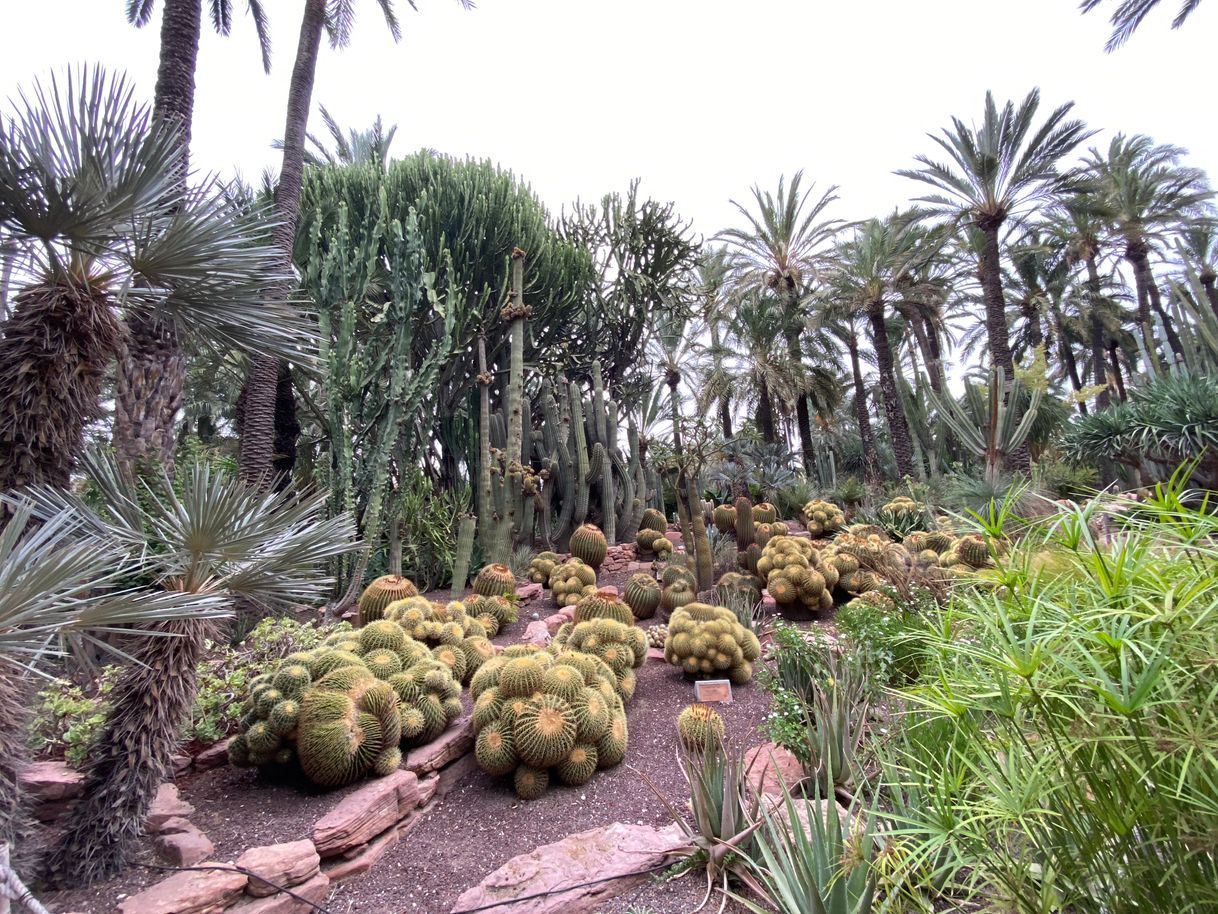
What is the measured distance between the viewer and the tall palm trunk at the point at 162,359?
570cm

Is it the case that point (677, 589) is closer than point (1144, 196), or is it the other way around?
point (677, 589)

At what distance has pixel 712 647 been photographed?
5355 mm

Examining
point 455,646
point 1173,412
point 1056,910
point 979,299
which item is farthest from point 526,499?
point 979,299

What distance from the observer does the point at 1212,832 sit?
1.41 meters

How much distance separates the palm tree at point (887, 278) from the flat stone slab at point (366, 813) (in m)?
15.8

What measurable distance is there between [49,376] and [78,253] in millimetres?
600

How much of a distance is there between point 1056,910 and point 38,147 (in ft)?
15.0

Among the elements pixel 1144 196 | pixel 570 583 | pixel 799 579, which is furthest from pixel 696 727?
pixel 1144 196

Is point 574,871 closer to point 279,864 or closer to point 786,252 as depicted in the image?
point 279,864

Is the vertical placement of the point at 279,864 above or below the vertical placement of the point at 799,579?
below

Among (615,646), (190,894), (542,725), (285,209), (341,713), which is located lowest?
(190,894)

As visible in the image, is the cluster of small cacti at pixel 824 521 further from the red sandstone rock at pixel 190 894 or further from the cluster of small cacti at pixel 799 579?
the red sandstone rock at pixel 190 894

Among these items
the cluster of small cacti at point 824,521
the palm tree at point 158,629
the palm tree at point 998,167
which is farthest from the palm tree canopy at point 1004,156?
the palm tree at point 158,629

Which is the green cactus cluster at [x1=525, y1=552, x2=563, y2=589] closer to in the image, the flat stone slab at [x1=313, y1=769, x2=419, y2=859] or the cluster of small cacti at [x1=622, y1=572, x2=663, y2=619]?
the cluster of small cacti at [x1=622, y1=572, x2=663, y2=619]
